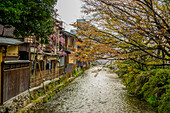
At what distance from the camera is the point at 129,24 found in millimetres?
3871

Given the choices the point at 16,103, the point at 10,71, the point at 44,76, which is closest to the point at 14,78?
the point at 10,71

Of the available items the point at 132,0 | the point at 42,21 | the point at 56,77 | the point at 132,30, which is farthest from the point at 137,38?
the point at 56,77

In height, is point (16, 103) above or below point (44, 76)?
below

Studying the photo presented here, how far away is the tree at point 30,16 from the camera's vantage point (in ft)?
16.3

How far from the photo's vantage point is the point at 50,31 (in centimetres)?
729

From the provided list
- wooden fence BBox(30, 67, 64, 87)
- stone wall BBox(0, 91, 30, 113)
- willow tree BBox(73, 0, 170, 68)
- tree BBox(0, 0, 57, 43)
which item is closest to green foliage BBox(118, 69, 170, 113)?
willow tree BBox(73, 0, 170, 68)

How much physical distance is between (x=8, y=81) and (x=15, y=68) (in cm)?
97

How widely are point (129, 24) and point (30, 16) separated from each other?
15.1 ft

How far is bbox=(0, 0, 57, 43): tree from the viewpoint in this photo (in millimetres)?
4980

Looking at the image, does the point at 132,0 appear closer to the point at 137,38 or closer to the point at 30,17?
the point at 137,38

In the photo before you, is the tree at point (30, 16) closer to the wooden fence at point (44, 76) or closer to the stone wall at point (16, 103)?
the stone wall at point (16, 103)

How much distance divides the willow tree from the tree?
102 inches

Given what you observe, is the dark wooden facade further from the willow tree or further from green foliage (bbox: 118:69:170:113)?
green foliage (bbox: 118:69:170:113)

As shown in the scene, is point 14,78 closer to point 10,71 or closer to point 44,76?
point 10,71
